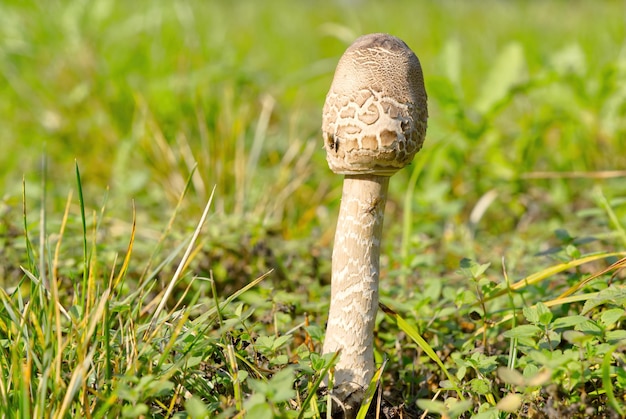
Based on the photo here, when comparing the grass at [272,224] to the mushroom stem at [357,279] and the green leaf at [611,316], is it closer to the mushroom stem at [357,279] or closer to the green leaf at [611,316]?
the green leaf at [611,316]

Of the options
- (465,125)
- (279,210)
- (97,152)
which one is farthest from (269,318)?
(97,152)

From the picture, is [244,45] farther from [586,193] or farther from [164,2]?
[586,193]

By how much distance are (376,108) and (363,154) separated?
0.46 ft

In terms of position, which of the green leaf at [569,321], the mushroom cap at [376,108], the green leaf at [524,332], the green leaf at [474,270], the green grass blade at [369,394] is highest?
the mushroom cap at [376,108]

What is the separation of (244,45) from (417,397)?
5.73m

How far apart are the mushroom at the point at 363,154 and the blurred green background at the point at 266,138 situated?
688 mm

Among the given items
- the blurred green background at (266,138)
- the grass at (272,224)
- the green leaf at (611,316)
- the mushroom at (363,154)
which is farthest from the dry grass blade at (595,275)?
the mushroom at (363,154)

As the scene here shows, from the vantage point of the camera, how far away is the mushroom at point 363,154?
171 cm

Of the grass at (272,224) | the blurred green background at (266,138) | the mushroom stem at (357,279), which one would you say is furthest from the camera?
the blurred green background at (266,138)

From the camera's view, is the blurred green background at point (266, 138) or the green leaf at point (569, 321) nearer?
the green leaf at point (569, 321)

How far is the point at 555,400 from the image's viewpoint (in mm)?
1580

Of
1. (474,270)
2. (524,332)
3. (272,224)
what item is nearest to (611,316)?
(524,332)

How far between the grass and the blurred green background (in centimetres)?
2

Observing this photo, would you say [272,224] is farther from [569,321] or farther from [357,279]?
[569,321]
